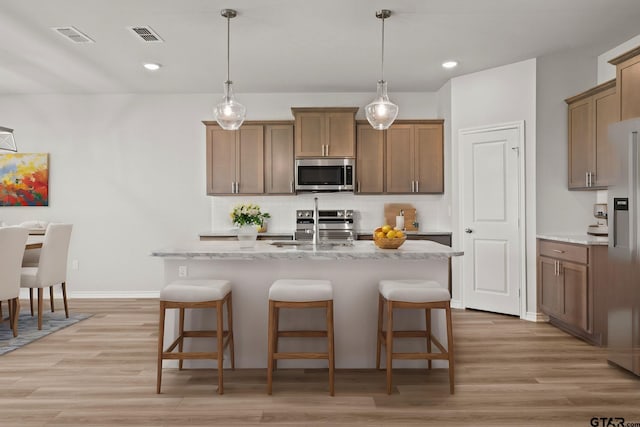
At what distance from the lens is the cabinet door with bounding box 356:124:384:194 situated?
224 inches

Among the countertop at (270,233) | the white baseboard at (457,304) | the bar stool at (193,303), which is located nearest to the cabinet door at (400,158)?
the countertop at (270,233)

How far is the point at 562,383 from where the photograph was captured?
9.66 feet

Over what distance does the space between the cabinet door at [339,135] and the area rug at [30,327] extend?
11.1 ft

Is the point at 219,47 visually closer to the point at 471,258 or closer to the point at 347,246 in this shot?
the point at 347,246

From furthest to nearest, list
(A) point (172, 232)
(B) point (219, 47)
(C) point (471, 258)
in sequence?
1. (A) point (172, 232)
2. (C) point (471, 258)
3. (B) point (219, 47)

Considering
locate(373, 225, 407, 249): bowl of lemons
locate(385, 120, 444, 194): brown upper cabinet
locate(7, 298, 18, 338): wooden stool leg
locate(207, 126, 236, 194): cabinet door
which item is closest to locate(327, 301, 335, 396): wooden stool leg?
locate(373, 225, 407, 249): bowl of lemons

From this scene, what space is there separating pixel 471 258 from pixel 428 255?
2.31 meters

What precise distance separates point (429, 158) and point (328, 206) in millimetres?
1442

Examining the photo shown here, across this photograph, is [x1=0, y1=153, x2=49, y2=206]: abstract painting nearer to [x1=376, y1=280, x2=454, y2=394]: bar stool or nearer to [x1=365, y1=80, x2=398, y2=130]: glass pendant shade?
[x1=365, y1=80, x2=398, y2=130]: glass pendant shade

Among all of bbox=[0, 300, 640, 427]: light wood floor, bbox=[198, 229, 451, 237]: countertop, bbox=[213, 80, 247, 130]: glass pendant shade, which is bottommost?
bbox=[0, 300, 640, 427]: light wood floor

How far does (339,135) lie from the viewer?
5578 mm

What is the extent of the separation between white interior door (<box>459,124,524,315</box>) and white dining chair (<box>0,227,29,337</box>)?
454 centimetres

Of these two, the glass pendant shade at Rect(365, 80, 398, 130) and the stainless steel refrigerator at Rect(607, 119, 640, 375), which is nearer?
the stainless steel refrigerator at Rect(607, 119, 640, 375)

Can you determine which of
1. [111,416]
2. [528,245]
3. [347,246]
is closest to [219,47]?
[347,246]
